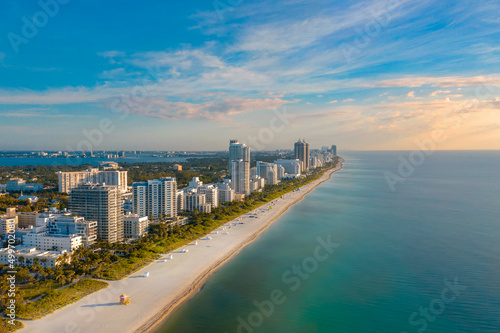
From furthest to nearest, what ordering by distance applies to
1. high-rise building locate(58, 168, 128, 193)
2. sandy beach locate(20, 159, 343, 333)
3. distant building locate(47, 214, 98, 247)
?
high-rise building locate(58, 168, 128, 193), distant building locate(47, 214, 98, 247), sandy beach locate(20, 159, 343, 333)

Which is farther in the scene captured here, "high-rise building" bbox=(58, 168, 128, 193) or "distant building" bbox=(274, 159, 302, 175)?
"distant building" bbox=(274, 159, 302, 175)

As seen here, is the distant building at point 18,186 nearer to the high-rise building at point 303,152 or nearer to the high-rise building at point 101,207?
the high-rise building at point 101,207

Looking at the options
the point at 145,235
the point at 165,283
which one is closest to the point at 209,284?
the point at 165,283

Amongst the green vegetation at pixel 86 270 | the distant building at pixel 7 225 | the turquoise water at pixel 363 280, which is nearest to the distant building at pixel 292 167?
the turquoise water at pixel 363 280

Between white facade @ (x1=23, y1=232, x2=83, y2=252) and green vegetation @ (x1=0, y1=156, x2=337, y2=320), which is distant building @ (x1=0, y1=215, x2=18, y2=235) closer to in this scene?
white facade @ (x1=23, y1=232, x2=83, y2=252)

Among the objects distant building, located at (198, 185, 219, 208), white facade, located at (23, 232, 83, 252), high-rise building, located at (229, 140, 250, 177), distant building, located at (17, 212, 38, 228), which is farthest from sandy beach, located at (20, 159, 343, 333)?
high-rise building, located at (229, 140, 250, 177)

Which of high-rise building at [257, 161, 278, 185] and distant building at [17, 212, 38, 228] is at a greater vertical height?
high-rise building at [257, 161, 278, 185]

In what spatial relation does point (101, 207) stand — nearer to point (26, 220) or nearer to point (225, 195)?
point (26, 220)
